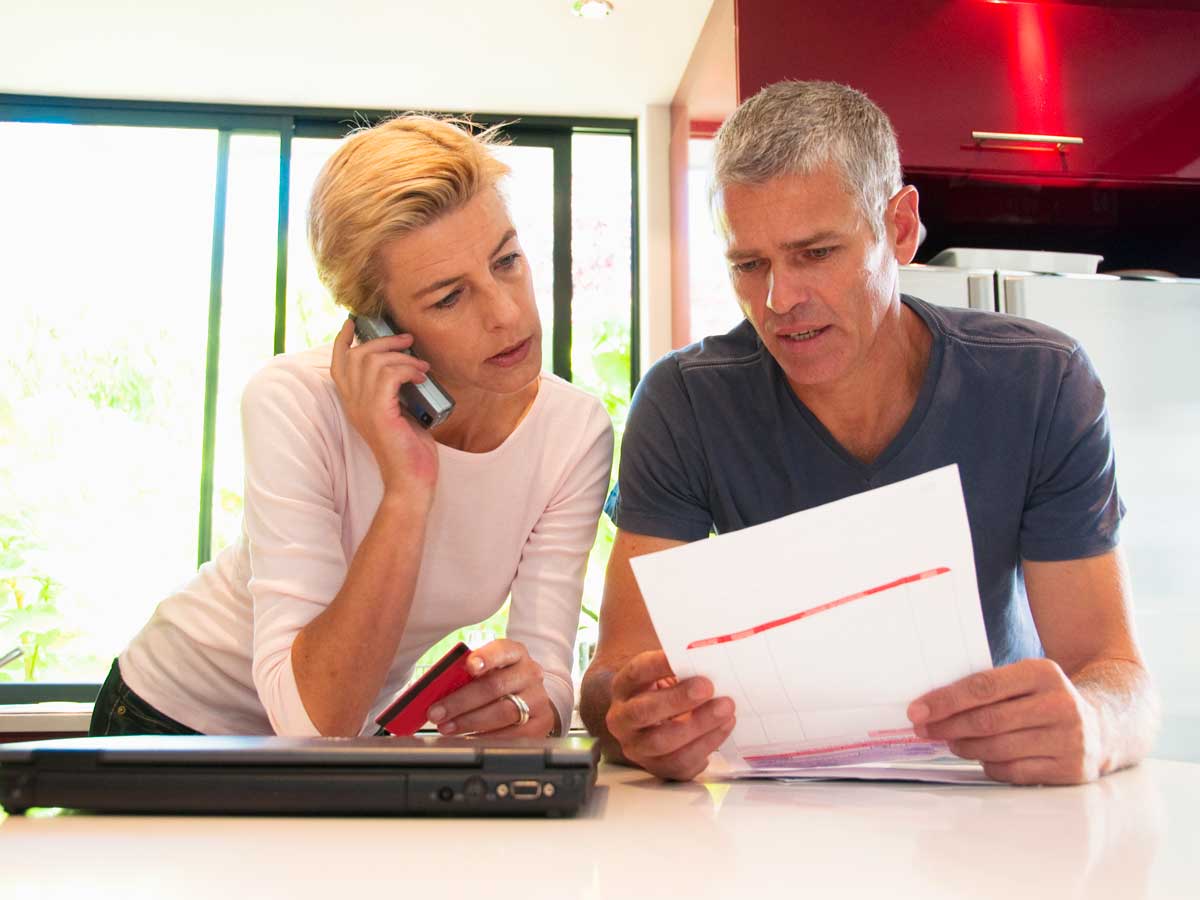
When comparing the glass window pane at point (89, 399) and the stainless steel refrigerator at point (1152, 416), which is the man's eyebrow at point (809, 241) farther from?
the glass window pane at point (89, 399)

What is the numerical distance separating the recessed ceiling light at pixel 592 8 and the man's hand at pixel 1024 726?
8.20ft

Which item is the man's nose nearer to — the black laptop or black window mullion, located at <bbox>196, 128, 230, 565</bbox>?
the black laptop

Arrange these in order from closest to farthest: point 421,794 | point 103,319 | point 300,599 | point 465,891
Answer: point 465,891 → point 421,794 → point 300,599 → point 103,319

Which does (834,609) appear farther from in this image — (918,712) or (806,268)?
(806,268)

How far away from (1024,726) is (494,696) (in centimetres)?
50

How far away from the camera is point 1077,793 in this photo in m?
0.89

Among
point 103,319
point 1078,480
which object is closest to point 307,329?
point 103,319

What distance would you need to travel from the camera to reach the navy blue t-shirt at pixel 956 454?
4.40 feet

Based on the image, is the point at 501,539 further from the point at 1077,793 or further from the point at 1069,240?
the point at 1069,240

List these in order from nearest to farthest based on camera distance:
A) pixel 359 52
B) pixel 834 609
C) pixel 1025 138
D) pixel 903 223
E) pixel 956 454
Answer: pixel 834 609 → pixel 956 454 → pixel 903 223 → pixel 1025 138 → pixel 359 52

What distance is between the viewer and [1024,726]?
90cm

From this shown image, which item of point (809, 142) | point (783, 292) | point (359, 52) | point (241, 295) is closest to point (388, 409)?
point (783, 292)

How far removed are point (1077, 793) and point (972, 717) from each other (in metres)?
0.11

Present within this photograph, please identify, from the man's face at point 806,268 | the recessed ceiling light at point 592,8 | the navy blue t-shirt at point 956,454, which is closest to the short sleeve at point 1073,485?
the navy blue t-shirt at point 956,454
